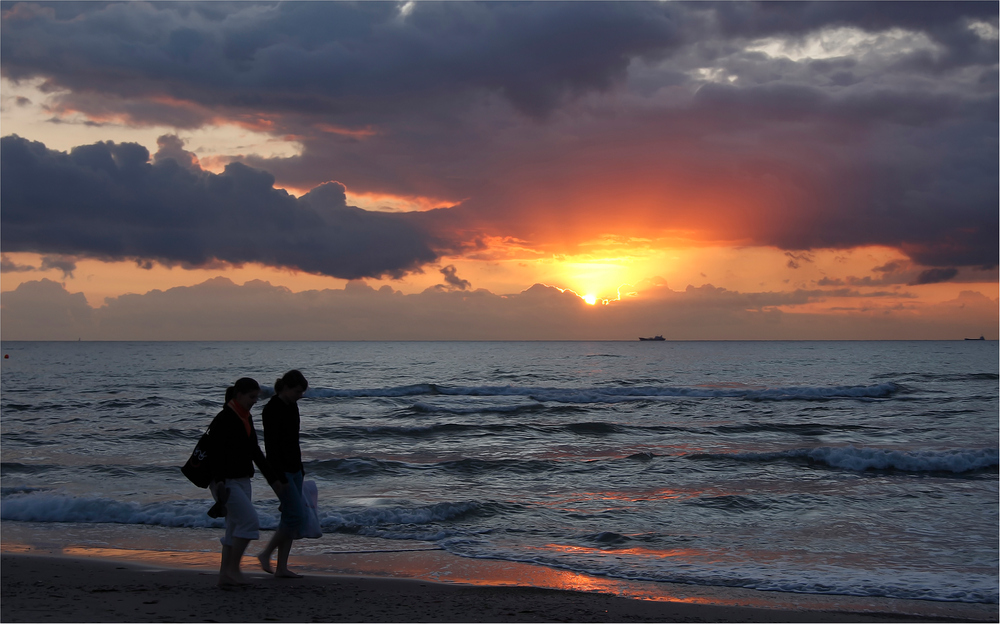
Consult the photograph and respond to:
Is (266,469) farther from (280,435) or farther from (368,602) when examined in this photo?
(368,602)

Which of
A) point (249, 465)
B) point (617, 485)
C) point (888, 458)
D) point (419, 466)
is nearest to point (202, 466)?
point (249, 465)

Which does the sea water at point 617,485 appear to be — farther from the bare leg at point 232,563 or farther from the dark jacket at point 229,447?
the dark jacket at point 229,447

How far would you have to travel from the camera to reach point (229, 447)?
5.72 meters

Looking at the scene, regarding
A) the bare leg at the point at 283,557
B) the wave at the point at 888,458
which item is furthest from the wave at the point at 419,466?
the bare leg at the point at 283,557

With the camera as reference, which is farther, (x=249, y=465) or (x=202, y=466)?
(x=249, y=465)

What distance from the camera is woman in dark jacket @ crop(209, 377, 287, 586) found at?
5.71 metres

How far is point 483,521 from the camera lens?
31.5 feet

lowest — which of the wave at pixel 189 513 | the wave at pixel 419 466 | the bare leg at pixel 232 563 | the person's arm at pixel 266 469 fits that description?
the wave at pixel 419 466

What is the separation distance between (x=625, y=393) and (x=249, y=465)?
31.7m

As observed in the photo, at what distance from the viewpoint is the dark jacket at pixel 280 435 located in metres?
6.11

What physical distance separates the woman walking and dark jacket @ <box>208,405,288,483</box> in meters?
0.26

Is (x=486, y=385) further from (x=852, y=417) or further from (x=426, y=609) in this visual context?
(x=426, y=609)

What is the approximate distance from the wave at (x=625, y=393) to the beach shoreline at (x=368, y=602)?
2624cm

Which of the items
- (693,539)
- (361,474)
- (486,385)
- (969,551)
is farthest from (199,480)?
(486,385)
